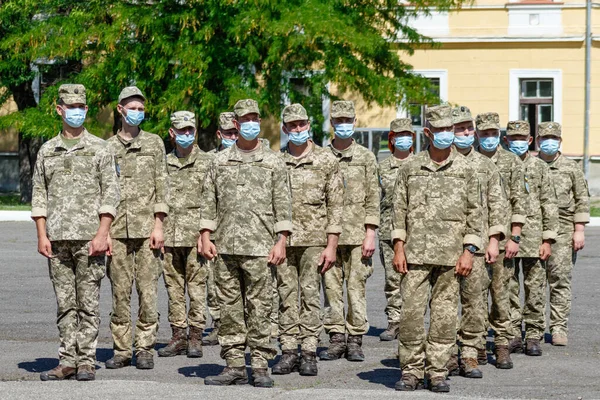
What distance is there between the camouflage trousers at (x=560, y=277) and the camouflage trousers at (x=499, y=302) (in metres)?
1.05

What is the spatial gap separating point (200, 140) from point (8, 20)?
5769mm

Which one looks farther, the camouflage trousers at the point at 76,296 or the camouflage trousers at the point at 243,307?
the camouflage trousers at the point at 76,296

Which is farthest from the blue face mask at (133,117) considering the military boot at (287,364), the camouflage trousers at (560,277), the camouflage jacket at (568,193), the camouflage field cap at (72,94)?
the camouflage trousers at (560,277)

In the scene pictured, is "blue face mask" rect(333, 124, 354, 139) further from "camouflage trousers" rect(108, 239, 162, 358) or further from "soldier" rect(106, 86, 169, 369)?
"camouflage trousers" rect(108, 239, 162, 358)

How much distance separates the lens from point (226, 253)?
920 centimetres

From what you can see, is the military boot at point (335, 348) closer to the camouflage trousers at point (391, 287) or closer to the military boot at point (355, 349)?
the military boot at point (355, 349)

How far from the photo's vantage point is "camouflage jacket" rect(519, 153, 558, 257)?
11102 millimetres

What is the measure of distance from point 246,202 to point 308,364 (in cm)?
138

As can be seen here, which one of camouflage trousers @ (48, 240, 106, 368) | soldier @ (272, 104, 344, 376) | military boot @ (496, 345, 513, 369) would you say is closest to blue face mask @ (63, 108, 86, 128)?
camouflage trousers @ (48, 240, 106, 368)

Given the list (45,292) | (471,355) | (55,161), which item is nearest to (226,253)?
(55,161)

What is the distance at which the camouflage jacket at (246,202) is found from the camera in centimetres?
919

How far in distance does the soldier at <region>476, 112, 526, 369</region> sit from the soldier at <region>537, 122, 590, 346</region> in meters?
0.94

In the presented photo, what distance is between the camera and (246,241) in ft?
30.1

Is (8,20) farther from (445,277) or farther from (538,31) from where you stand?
(445,277)
